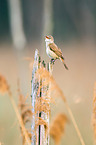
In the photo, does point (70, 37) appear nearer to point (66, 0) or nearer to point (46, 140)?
point (66, 0)

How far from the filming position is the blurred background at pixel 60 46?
123 centimetres

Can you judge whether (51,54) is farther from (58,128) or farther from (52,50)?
(58,128)

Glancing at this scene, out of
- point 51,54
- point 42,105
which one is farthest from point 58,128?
point 51,54

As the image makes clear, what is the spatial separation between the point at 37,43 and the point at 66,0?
0.27m

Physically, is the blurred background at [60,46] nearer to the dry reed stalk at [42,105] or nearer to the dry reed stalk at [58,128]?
the dry reed stalk at [42,105]

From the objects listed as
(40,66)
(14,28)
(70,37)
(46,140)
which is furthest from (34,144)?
(14,28)

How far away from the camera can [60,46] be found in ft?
4.07

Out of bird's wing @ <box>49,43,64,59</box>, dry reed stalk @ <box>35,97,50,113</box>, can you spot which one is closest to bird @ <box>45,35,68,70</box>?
bird's wing @ <box>49,43,64,59</box>

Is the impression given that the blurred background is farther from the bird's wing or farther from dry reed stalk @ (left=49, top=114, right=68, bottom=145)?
dry reed stalk @ (left=49, top=114, right=68, bottom=145)

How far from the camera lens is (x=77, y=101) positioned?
1227 mm

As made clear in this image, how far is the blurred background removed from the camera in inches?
48.4

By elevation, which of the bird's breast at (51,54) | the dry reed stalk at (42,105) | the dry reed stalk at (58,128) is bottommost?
the dry reed stalk at (58,128)

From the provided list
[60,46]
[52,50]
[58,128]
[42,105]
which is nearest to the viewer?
[58,128]

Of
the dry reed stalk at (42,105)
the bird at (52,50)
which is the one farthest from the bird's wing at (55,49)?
the dry reed stalk at (42,105)
